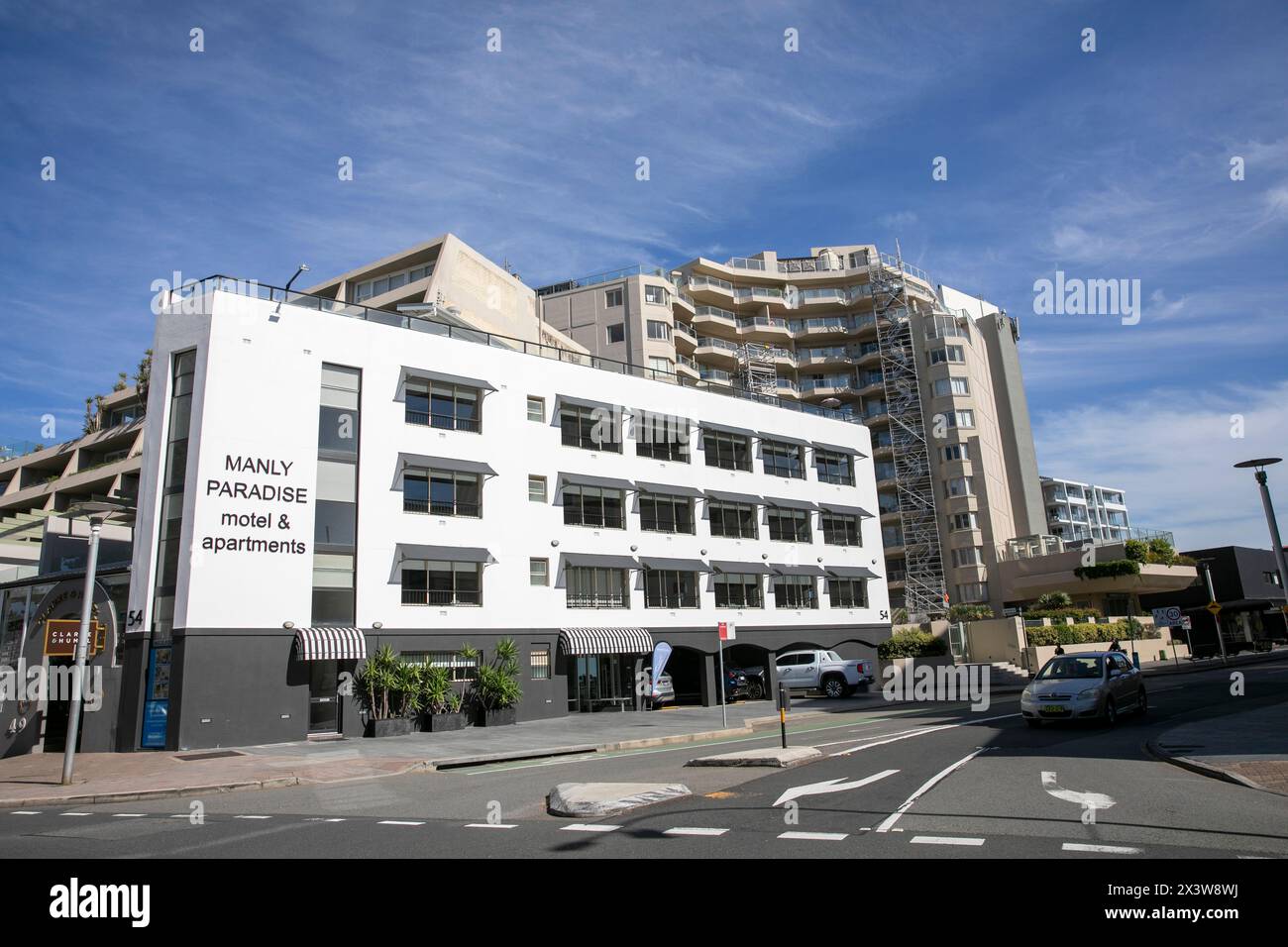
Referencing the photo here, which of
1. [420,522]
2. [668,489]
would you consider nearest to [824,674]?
[668,489]

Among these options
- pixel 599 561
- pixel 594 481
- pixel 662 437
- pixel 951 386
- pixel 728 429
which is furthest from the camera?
pixel 951 386

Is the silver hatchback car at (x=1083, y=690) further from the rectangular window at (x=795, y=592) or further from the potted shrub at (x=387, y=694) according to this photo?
the rectangular window at (x=795, y=592)

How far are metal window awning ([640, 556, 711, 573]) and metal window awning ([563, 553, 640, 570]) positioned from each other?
646 millimetres

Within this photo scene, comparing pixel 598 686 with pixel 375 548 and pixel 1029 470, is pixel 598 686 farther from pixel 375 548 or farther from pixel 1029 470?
pixel 1029 470

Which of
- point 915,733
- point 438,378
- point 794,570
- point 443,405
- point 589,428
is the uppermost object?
point 438,378

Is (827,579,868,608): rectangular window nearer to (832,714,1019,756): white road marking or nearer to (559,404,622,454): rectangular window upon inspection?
(559,404,622,454): rectangular window

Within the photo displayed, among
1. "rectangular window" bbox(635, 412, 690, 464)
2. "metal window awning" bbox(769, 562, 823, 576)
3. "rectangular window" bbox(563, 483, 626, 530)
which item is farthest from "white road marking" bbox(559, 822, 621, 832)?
"metal window awning" bbox(769, 562, 823, 576)

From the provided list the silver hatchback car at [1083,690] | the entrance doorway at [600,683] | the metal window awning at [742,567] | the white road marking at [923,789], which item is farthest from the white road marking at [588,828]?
the metal window awning at [742,567]

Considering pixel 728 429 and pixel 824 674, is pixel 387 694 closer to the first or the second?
pixel 824 674

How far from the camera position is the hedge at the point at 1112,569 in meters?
53.9

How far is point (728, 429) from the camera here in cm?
4200

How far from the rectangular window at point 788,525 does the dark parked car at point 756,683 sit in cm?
663

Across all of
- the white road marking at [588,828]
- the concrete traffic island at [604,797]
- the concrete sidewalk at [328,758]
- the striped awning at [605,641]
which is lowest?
the concrete sidewalk at [328,758]

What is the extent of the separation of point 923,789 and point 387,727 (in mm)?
18868
